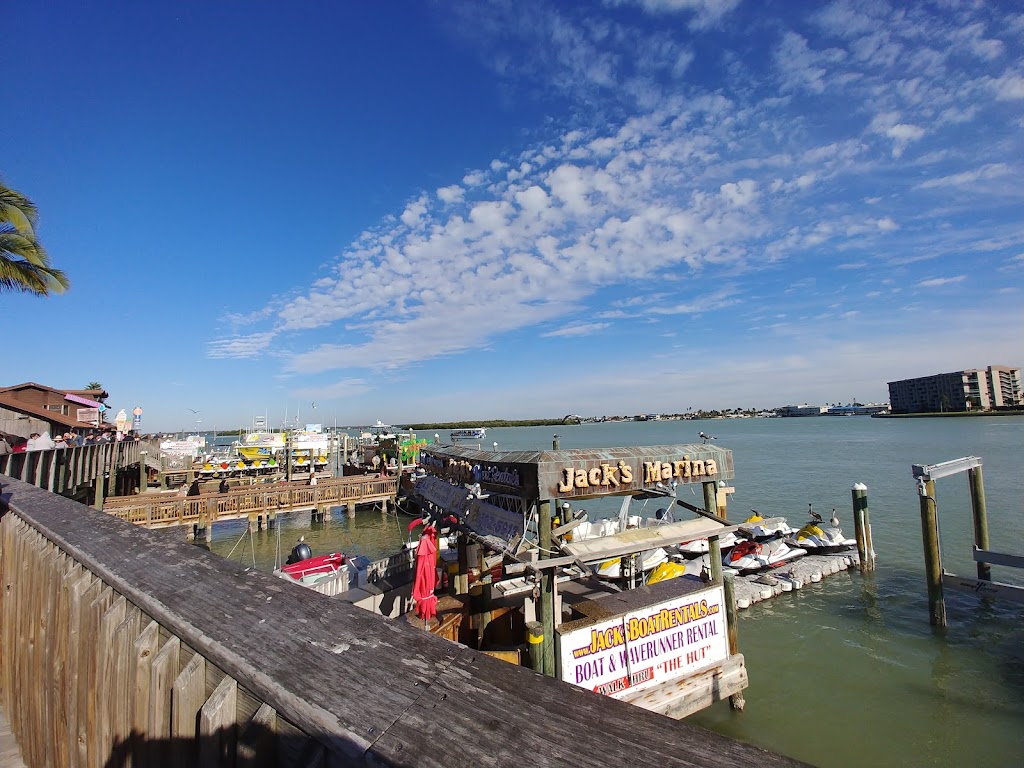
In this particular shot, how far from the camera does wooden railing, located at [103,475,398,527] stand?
1019 inches

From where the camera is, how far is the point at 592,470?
730 cm

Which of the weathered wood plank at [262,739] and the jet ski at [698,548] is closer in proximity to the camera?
the weathered wood plank at [262,739]

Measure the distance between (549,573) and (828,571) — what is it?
16.0m

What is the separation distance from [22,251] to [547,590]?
19138mm

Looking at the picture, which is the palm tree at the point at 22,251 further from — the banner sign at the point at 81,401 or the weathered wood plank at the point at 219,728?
the banner sign at the point at 81,401

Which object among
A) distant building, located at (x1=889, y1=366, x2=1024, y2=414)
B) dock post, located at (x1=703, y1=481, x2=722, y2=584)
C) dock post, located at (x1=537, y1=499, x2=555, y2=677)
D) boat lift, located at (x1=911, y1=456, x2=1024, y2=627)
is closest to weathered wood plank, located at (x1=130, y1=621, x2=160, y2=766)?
dock post, located at (x1=537, y1=499, x2=555, y2=677)

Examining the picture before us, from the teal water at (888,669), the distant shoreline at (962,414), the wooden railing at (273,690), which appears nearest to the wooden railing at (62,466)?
the teal water at (888,669)

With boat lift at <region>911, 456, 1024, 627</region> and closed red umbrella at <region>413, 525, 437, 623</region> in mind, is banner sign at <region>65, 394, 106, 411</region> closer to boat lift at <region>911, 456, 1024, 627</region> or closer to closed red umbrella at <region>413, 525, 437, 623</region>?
closed red umbrella at <region>413, 525, 437, 623</region>

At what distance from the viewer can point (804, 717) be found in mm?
10148

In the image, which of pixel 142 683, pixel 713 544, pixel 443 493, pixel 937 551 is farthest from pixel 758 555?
pixel 142 683

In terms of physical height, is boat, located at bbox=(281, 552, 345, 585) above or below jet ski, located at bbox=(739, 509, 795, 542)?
above

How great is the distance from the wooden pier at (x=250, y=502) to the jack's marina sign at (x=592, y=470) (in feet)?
76.6

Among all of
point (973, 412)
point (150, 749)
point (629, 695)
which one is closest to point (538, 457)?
point (629, 695)

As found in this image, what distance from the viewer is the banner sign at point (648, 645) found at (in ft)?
24.2
